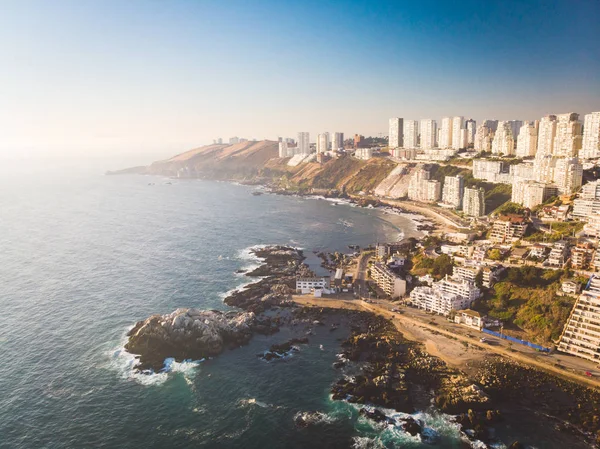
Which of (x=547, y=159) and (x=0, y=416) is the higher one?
(x=547, y=159)

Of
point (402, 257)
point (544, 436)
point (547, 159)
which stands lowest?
point (544, 436)

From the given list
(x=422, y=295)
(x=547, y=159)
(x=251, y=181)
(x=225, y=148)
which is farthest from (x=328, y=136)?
(x=422, y=295)

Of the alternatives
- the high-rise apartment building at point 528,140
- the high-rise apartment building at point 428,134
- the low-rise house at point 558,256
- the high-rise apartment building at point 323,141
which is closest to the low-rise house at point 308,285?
the low-rise house at point 558,256

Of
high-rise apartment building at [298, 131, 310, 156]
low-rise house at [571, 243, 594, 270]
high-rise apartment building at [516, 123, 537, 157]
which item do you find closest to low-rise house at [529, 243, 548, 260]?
low-rise house at [571, 243, 594, 270]

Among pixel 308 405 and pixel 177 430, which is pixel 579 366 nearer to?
pixel 308 405

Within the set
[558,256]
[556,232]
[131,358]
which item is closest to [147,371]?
[131,358]

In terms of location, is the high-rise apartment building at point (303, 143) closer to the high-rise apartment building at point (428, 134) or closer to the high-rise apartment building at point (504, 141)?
Result: the high-rise apartment building at point (428, 134)
